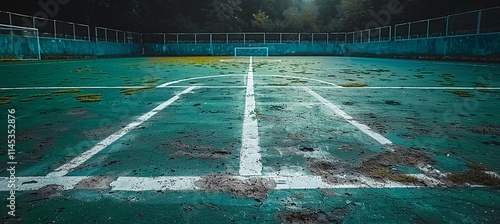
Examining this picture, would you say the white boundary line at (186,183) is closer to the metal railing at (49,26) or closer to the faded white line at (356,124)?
the faded white line at (356,124)

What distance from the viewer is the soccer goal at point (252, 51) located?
39.1 m

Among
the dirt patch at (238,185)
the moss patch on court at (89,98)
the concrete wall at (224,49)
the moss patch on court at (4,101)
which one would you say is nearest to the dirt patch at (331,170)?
the dirt patch at (238,185)

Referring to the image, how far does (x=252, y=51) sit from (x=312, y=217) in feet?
128

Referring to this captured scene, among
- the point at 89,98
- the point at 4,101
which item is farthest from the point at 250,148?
the point at 4,101

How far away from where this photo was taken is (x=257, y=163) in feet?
6.94

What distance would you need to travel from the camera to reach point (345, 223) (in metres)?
1.38

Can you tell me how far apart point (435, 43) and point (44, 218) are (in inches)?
857

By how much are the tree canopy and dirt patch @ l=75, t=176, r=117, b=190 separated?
33.1m

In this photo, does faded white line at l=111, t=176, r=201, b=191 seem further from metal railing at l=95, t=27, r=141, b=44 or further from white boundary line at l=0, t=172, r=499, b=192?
metal railing at l=95, t=27, r=141, b=44

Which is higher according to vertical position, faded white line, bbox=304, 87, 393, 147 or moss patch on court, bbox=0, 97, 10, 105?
moss patch on court, bbox=0, 97, 10, 105

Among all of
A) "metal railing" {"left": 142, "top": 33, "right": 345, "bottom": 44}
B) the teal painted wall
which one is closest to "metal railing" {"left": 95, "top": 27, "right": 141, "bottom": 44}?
the teal painted wall

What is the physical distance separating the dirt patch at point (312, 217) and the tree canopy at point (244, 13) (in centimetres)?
3269

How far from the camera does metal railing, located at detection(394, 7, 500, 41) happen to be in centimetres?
1606

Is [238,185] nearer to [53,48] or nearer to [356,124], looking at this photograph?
[356,124]
